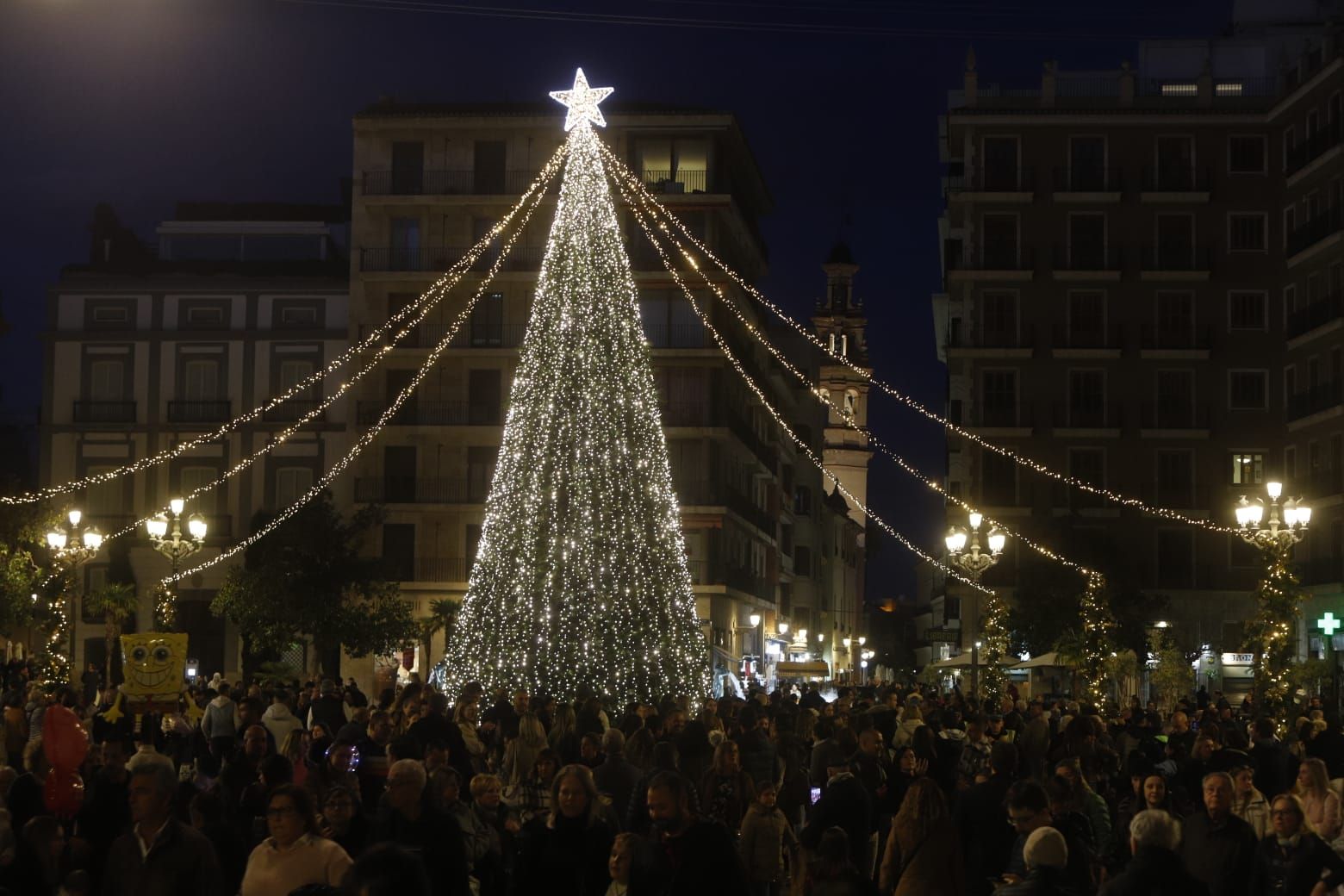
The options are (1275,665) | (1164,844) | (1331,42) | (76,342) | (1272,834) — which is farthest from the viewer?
(76,342)

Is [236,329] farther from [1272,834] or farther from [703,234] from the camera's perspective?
[1272,834]

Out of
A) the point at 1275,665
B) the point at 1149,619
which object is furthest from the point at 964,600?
the point at 1275,665

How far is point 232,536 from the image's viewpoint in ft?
188

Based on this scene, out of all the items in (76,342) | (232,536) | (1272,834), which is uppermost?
(76,342)

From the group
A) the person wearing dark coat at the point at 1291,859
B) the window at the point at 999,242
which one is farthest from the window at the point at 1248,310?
the person wearing dark coat at the point at 1291,859

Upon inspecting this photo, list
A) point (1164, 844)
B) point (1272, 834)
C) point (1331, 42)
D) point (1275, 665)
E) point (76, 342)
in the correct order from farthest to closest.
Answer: point (76, 342) < point (1331, 42) < point (1275, 665) < point (1272, 834) < point (1164, 844)

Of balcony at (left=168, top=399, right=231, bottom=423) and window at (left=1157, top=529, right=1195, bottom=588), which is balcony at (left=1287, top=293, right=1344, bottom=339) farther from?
balcony at (left=168, top=399, right=231, bottom=423)

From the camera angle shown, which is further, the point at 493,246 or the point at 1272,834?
the point at 493,246

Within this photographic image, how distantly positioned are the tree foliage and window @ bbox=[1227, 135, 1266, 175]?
26579mm

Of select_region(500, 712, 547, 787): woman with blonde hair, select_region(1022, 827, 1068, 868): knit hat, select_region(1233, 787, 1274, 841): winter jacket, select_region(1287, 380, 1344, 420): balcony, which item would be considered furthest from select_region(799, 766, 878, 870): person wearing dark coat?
select_region(1287, 380, 1344, 420): balcony

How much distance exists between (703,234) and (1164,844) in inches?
1950

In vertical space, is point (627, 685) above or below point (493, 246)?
below

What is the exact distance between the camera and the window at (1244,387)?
5794 cm

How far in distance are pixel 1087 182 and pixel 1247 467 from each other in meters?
9.27
